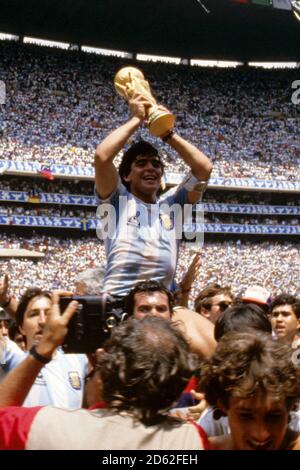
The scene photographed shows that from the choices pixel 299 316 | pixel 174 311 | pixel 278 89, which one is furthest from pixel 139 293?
pixel 278 89

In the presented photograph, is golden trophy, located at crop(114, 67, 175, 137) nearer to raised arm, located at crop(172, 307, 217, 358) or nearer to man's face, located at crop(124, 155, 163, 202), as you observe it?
man's face, located at crop(124, 155, 163, 202)

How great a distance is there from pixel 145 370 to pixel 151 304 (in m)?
0.82

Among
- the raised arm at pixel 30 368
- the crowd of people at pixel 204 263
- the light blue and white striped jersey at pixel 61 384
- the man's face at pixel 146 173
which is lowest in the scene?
the light blue and white striped jersey at pixel 61 384

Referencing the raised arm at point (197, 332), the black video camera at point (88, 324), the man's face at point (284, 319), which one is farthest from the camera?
the man's face at point (284, 319)

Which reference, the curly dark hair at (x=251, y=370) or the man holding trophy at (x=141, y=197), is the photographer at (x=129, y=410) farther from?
the man holding trophy at (x=141, y=197)

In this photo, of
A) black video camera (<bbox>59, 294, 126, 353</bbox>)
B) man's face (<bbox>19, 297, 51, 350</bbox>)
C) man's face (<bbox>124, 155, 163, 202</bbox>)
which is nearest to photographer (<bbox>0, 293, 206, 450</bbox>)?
black video camera (<bbox>59, 294, 126, 353</bbox>)

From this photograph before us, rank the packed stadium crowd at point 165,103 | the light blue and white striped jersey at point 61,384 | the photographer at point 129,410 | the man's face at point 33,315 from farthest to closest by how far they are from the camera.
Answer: the packed stadium crowd at point 165,103
the man's face at point 33,315
the light blue and white striped jersey at point 61,384
the photographer at point 129,410

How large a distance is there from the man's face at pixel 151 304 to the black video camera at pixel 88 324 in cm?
30

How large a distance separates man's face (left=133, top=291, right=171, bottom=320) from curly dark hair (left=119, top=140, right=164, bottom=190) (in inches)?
28.9

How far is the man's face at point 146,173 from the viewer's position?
303 centimetres

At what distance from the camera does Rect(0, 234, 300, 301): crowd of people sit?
23453mm

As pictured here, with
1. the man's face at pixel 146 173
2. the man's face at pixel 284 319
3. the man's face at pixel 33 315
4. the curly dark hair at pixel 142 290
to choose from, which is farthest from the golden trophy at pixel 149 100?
the man's face at pixel 284 319

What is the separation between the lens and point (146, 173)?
304 centimetres
